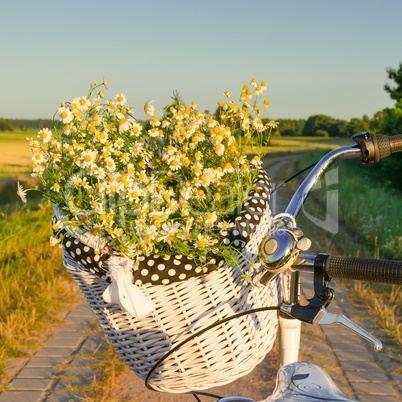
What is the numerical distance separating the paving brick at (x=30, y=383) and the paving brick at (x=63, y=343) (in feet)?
1.57

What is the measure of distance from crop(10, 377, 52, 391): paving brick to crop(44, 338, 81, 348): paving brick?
0.48 m

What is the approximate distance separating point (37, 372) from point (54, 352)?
288 mm

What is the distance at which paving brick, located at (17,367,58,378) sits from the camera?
125 inches

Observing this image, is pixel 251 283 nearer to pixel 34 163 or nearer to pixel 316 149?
pixel 34 163

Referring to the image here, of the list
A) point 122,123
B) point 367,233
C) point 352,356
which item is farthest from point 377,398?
point 367,233

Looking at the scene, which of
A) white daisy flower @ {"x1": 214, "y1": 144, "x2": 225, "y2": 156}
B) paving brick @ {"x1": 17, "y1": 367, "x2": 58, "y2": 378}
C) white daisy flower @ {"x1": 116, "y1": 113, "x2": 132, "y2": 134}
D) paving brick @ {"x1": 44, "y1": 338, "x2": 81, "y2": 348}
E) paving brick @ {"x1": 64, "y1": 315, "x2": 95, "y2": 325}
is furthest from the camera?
paving brick @ {"x1": 64, "y1": 315, "x2": 95, "y2": 325}

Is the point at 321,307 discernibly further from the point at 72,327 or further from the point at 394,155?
the point at 394,155

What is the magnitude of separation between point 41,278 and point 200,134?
147 inches

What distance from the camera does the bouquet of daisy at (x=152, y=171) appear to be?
53.4 inches

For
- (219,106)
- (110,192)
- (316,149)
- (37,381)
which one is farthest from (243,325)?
(316,149)

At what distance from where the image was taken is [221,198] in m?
1.44

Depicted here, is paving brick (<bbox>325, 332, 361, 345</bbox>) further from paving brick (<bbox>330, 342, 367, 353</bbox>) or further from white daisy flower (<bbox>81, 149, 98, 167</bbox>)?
white daisy flower (<bbox>81, 149, 98, 167</bbox>)

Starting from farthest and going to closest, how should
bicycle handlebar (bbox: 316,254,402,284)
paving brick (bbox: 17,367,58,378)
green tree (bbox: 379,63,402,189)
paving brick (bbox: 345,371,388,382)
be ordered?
green tree (bbox: 379,63,402,189) → paving brick (bbox: 17,367,58,378) → paving brick (bbox: 345,371,388,382) → bicycle handlebar (bbox: 316,254,402,284)

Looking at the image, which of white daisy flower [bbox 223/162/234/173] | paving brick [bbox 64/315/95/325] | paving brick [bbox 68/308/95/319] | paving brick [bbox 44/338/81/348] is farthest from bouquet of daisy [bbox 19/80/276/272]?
paving brick [bbox 68/308/95/319]
